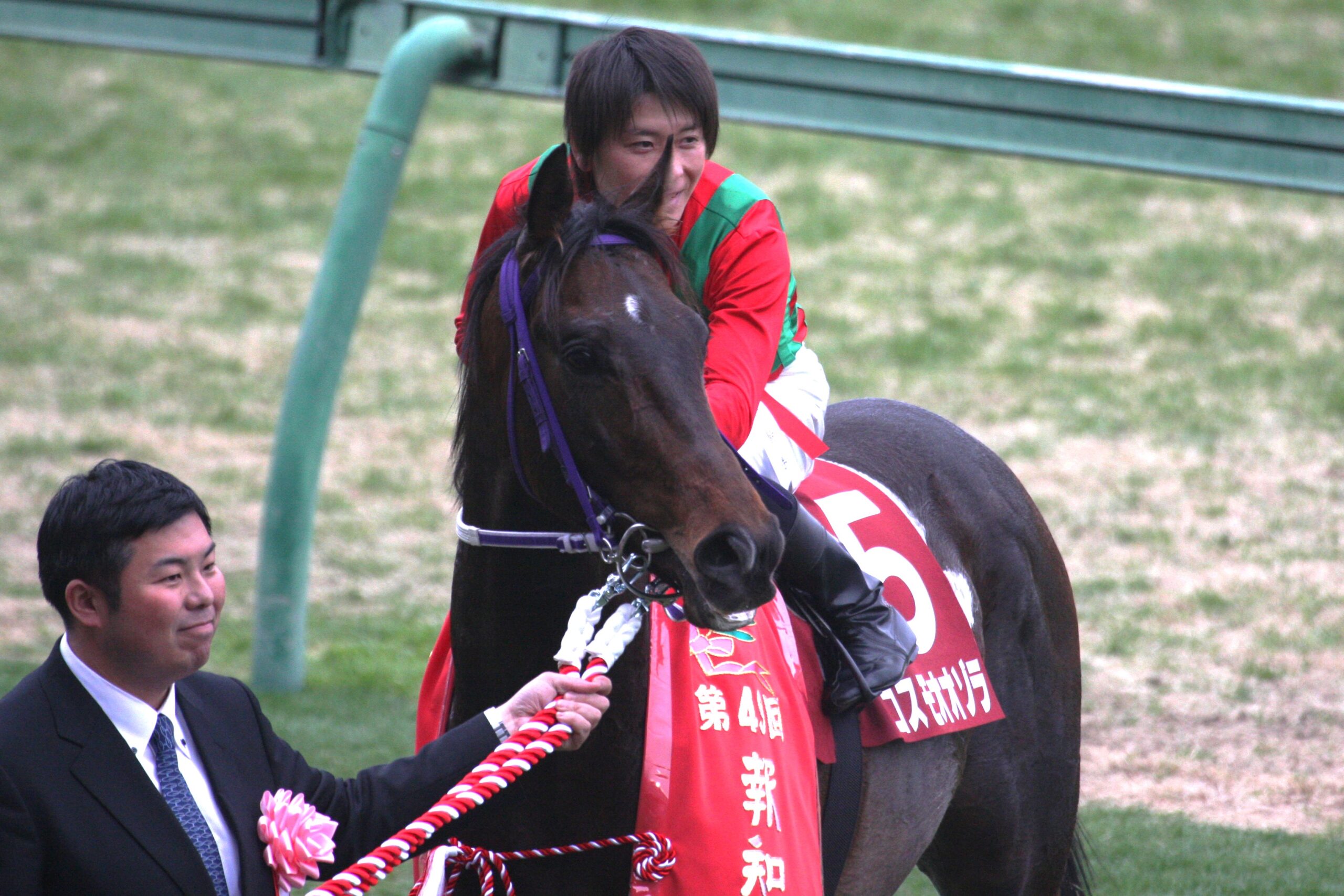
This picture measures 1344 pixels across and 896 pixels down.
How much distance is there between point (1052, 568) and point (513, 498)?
1811 mm

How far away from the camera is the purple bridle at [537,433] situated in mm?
2254

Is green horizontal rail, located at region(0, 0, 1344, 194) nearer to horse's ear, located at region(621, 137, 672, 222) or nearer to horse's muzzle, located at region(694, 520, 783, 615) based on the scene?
horse's ear, located at region(621, 137, 672, 222)

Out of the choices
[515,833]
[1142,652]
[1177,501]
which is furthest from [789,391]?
[1177,501]

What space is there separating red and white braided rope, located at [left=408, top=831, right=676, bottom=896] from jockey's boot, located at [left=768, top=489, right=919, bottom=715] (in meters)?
0.60

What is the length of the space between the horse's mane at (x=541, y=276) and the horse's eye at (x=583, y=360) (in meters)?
0.06

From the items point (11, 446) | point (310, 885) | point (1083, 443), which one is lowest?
point (310, 885)

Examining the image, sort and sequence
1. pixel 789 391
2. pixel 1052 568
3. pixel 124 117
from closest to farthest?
pixel 789 391 < pixel 1052 568 < pixel 124 117

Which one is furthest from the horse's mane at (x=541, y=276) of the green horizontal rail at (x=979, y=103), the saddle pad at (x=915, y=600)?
the green horizontal rail at (x=979, y=103)

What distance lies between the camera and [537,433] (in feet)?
7.62

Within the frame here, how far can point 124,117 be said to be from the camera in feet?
48.2

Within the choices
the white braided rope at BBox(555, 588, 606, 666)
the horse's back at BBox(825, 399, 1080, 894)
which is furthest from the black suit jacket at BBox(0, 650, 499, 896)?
the horse's back at BBox(825, 399, 1080, 894)

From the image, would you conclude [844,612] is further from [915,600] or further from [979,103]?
[979,103]

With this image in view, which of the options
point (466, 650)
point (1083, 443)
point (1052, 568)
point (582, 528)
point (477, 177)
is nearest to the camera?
point (582, 528)

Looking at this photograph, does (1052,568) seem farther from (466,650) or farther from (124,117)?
(124,117)
